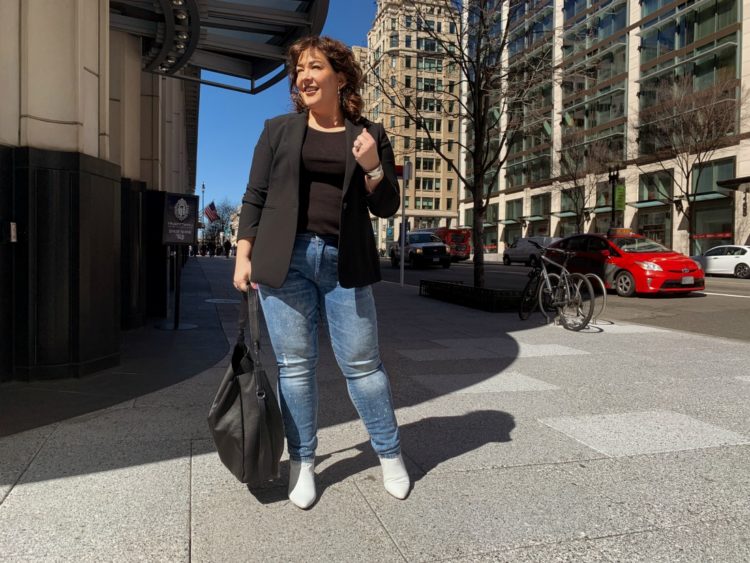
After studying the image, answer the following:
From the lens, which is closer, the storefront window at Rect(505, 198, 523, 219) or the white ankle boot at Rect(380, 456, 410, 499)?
the white ankle boot at Rect(380, 456, 410, 499)

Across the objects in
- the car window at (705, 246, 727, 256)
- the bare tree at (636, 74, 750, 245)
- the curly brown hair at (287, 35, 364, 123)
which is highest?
the bare tree at (636, 74, 750, 245)

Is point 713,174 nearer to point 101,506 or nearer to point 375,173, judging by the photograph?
point 375,173

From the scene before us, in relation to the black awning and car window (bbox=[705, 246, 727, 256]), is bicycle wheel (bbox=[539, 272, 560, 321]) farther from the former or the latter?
car window (bbox=[705, 246, 727, 256])

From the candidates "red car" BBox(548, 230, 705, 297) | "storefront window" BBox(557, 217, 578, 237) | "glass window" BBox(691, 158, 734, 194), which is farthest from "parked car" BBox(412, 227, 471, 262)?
"red car" BBox(548, 230, 705, 297)

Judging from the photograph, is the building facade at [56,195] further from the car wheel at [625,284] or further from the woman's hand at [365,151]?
the car wheel at [625,284]

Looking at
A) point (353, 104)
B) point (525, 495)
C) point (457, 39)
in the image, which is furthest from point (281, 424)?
point (457, 39)

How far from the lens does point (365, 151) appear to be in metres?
2.34

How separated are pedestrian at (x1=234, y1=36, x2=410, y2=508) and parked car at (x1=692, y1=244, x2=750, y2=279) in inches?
1039

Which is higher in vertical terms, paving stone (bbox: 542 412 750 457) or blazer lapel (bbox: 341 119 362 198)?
blazer lapel (bbox: 341 119 362 198)

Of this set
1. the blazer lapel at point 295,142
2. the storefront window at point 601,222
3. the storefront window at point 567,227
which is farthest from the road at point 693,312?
the storefront window at point 567,227

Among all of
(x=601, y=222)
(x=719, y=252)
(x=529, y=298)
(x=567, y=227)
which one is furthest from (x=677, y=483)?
(x=567, y=227)

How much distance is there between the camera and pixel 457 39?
1161cm

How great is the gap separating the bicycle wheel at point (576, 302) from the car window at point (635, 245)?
6.63m

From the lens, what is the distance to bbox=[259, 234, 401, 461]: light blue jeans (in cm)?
257
